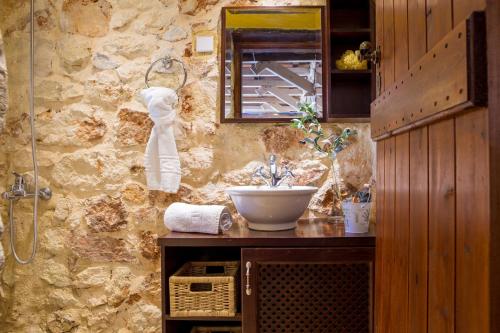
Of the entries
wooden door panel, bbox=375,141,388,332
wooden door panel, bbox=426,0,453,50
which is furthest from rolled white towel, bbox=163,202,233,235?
wooden door panel, bbox=426,0,453,50

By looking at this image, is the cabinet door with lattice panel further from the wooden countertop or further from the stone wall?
the stone wall

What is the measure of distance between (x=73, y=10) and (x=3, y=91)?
2.81ft

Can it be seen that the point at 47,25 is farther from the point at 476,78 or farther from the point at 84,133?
the point at 476,78

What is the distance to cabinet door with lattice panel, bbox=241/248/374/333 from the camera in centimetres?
151

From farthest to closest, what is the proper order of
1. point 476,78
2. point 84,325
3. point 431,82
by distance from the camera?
point 84,325 < point 431,82 < point 476,78

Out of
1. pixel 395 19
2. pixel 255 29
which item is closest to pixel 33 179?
pixel 255 29

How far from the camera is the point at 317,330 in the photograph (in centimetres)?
152

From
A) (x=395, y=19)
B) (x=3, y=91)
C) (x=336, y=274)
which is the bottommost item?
(x=336, y=274)

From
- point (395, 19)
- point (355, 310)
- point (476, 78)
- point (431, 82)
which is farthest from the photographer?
point (355, 310)

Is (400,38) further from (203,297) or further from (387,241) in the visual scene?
(203,297)

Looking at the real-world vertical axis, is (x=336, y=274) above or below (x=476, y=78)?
below

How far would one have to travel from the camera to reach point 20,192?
75.1 inches

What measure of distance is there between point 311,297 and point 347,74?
1.11m

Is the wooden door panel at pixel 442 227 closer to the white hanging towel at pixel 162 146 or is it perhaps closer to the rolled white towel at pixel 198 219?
the rolled white towel at pixel 198 219
